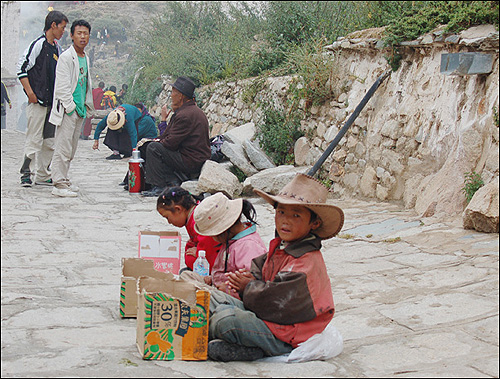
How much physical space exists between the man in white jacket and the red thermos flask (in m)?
0.73

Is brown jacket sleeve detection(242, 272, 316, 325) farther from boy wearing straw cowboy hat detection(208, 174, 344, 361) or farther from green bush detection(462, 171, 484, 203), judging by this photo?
green bush detection(462, 171, 484, 203)

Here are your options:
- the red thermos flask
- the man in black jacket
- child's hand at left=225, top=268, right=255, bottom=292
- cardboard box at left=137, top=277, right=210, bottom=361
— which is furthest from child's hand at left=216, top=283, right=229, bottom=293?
the man in black jacket

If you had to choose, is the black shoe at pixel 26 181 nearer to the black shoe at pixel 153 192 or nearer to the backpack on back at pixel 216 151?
the black shoe at pixel 153 192

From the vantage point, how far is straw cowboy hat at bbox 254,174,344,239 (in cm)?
297

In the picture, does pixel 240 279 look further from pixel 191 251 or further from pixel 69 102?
pixel 69 102

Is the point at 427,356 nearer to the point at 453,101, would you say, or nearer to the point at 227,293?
the point at 227,293

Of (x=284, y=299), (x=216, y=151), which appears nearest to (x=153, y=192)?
(x=216, y=151)

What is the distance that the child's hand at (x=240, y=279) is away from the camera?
3.12 metres

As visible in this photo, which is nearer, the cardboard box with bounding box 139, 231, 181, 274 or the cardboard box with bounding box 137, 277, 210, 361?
the cardboard box with bounding box 137, 277, 210, 361

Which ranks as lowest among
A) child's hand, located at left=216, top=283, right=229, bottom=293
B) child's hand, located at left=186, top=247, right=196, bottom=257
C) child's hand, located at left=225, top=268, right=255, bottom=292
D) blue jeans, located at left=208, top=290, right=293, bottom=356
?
blue jeans, located at left=208, top=290, right=293, bottom=356

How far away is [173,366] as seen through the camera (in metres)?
2.79

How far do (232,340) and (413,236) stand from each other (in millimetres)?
2816

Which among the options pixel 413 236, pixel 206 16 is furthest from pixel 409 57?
pixel 206 16

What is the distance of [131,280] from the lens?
3521 millimetres
